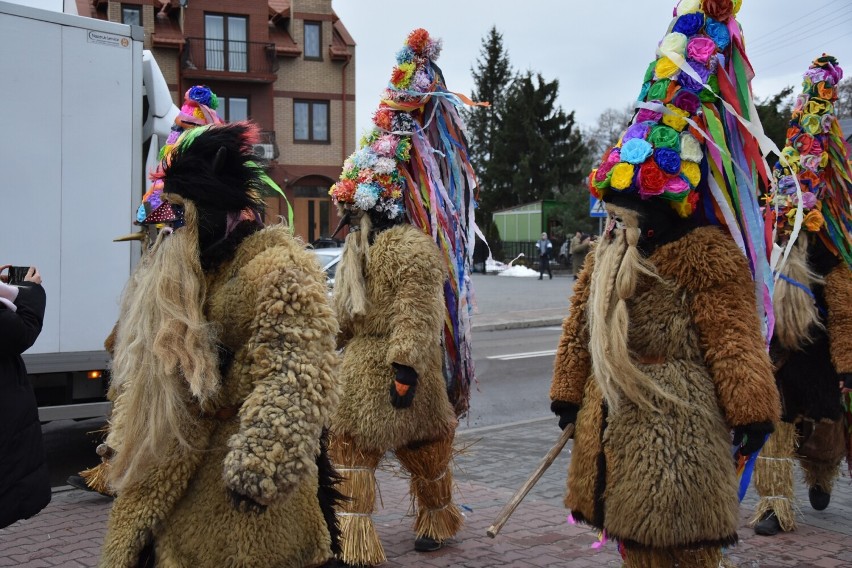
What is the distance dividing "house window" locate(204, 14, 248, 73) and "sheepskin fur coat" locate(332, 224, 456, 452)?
30707 mm

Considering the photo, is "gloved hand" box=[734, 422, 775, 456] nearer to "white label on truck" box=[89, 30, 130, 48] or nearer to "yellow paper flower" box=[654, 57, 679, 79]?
"yellow paper flower" box=[654, 57, 679, 79]

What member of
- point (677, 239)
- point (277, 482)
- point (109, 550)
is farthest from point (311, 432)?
point (677, 239)

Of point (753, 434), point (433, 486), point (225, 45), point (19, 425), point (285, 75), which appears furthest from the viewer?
point (285, 75)

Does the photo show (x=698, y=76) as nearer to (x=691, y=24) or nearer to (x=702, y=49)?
(x=702, y=49)

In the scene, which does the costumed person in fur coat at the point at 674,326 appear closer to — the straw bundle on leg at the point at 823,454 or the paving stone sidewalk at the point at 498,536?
the paving stone sidewalk at the point at 498,536

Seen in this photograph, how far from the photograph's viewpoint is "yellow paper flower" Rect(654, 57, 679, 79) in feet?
11.7

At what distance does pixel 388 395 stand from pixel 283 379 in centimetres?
191

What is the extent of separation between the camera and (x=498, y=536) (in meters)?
4.96

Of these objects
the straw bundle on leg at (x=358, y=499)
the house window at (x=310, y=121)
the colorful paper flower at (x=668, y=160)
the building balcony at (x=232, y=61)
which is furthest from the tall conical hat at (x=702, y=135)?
the house window at (x=310, y=121)

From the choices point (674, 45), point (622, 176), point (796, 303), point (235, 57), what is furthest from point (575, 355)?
point (235, 57)

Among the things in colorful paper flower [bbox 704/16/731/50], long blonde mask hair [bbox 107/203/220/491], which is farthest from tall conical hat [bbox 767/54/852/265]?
long blonde mask hair [bbox 107/203/220/491]

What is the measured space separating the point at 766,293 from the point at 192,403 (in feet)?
7.55

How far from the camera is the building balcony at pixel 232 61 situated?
1303 inches

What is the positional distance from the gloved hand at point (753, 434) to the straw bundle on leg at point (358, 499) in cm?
192
